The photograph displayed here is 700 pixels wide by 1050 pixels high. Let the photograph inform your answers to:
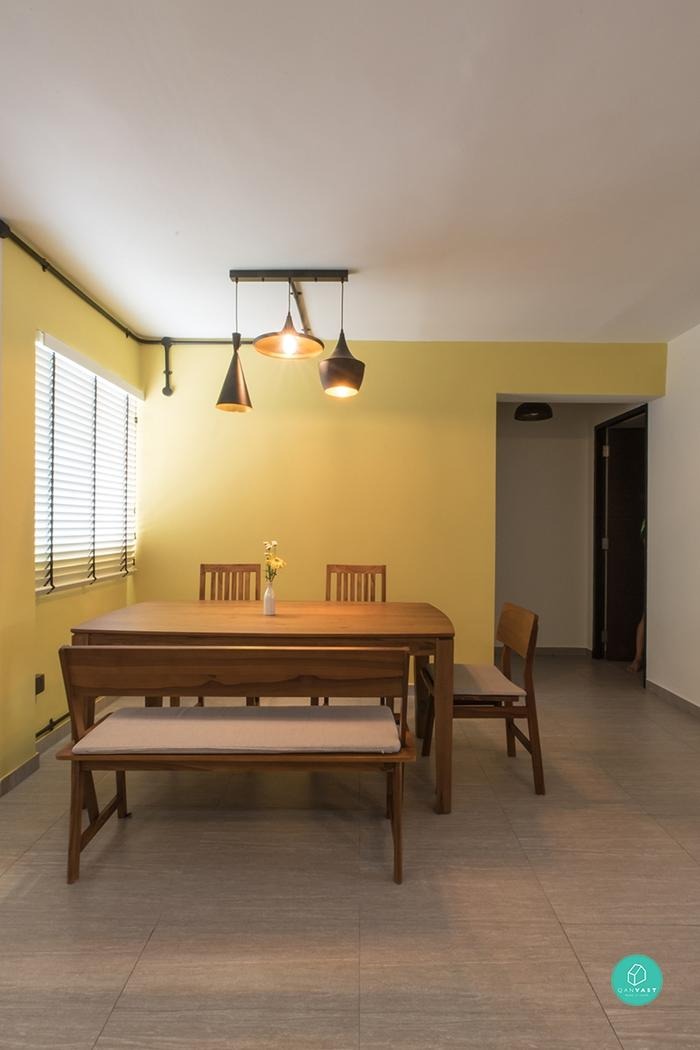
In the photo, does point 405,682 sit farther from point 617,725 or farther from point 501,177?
point 617,725

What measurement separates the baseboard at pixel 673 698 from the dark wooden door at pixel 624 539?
3.42ft

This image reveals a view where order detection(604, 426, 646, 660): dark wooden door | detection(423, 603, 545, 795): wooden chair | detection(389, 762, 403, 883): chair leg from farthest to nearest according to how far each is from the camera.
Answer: detection(604, 426, 646, 660): dark wooden door, detection(423, 603, 545, 795): wooden chair, detection(389, 762, 403, 883): chair leg

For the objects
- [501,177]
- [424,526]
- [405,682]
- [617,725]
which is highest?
[501,177]

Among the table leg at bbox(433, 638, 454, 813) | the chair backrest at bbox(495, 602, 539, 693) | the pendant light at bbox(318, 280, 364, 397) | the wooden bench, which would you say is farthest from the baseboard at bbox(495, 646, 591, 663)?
the wooden bench

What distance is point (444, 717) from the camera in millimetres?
2424

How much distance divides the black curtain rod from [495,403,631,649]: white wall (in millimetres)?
2895

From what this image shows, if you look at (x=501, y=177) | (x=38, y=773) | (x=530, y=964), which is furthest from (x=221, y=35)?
(x=38, y=773)

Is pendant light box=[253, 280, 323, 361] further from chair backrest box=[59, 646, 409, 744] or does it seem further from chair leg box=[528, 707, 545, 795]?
chair leg box=[528, 707, 545, 795]

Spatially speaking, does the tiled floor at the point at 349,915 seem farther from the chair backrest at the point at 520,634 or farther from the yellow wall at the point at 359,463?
the yellow wall at the point at 359,463

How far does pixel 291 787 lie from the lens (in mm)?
2689

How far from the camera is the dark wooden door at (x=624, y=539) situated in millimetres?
5363

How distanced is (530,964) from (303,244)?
3017 millimetres

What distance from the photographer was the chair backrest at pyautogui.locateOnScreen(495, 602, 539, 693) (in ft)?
8.46

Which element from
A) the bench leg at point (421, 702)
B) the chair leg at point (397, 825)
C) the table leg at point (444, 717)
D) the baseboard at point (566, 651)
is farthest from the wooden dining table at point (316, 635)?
the baseboard at point (566, 651)
